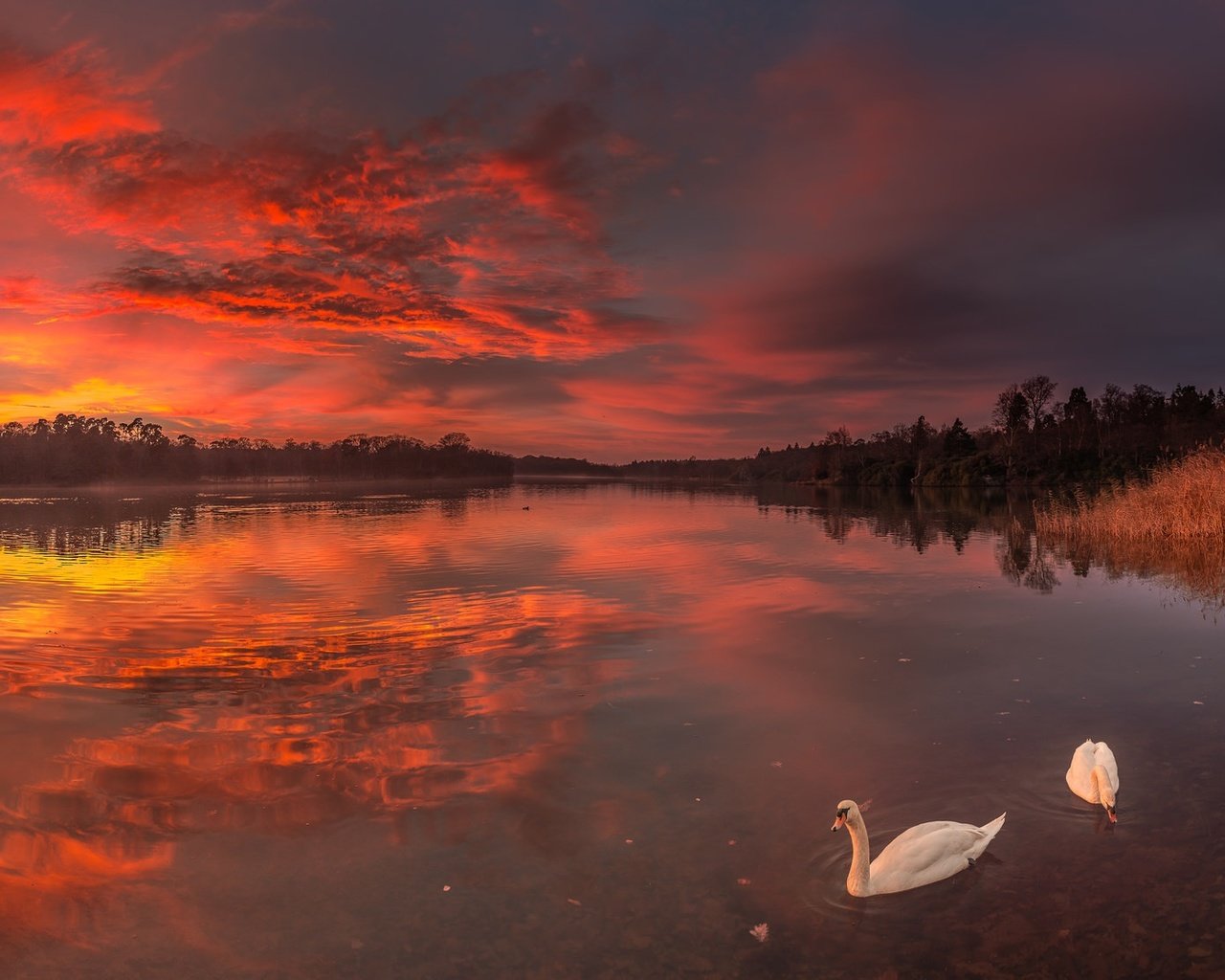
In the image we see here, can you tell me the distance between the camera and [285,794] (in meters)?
8.66

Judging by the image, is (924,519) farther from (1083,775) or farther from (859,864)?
(859,864)

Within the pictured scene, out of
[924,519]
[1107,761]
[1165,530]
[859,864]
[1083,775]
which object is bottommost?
[859,864]

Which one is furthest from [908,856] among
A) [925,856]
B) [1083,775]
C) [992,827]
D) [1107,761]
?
[1107,761]

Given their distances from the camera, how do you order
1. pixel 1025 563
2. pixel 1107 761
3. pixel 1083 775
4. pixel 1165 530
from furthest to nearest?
pixel 1165 530 → pixel 1025 563 → pixel 1083 775 → pixel 1107 761

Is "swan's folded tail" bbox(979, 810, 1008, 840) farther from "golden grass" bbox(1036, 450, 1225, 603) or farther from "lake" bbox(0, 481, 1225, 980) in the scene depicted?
"golden grass" bbox(1036, 450, 1225, 603)

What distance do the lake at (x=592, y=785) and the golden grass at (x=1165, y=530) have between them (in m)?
6.40

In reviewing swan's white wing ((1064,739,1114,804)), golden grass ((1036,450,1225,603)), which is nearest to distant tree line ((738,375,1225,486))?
golden grass ((1036,450,1225,603))

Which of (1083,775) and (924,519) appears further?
(924,519)

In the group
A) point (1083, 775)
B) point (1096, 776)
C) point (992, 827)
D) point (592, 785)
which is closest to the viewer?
point (992, 827)

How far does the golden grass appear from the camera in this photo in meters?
26.5

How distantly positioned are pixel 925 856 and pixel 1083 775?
9.62ft

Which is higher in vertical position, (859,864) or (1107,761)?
(1107,761)

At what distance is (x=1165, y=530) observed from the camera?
32375 millimetres

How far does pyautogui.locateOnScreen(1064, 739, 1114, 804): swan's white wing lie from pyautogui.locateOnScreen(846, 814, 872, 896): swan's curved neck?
322 centimetres
